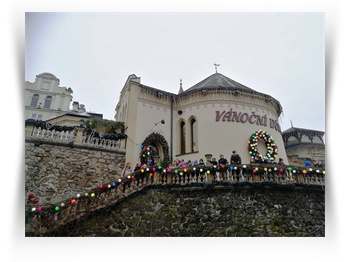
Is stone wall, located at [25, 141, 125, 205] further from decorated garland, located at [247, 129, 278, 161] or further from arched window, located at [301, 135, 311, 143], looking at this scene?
arched window, located at [301, 135, 311, 143]

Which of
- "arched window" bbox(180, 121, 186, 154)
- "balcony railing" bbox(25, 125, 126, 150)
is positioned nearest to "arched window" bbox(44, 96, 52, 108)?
"balcony railing" bbox(25, 125, 126, 150)

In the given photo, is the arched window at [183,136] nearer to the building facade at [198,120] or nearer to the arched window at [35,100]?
the building facade at [198,120]

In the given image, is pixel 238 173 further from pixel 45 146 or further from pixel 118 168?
pixel 45 146

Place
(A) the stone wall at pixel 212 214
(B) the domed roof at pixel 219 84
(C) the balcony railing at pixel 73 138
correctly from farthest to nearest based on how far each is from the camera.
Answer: (B) the domed roof at pixel 219 84
(C) the balcony railing at pixel 73 138
(A) the stone wall at pixel 212 214

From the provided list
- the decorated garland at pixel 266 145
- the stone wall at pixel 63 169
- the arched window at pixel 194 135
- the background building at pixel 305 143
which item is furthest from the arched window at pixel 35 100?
the background building at pixel 305 143

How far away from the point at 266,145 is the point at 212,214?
924 centimetres

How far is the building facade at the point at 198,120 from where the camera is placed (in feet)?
50.6

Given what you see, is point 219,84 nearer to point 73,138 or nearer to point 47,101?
point 73,138

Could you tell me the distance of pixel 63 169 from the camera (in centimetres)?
1148

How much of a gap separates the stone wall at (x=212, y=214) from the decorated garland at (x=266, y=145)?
19.4 ft

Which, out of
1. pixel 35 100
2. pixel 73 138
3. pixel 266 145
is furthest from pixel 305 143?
pixel 35 100

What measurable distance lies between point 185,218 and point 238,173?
2.84 meters
